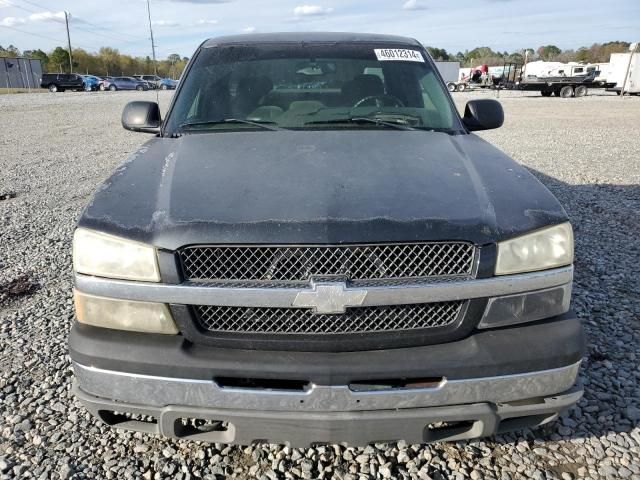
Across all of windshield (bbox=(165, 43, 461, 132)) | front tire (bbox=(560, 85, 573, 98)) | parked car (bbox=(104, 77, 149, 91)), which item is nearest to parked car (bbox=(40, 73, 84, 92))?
parked car (bbox=(104, 77, 149, 91))

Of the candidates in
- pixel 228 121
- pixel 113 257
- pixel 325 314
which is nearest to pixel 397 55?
pixel 228 121

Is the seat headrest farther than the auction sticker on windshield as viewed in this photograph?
No

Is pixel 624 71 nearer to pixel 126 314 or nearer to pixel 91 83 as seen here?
pixel 126 314

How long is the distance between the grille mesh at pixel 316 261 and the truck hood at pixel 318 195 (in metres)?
0.04

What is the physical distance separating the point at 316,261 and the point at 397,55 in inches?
93.1

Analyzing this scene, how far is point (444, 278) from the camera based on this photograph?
6.60 feet

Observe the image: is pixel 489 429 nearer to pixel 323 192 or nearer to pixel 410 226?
pixel 410 226

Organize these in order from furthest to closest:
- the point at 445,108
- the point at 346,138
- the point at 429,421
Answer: the point at 445,108 → the point at 346,138 → the point at 429,421

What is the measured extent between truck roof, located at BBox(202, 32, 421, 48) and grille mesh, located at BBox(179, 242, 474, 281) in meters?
2.36

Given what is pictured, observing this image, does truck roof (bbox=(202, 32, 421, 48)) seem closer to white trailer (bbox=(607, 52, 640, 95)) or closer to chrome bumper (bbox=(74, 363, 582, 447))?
chrome bumper (bbox=(74, 363, 582, 447))

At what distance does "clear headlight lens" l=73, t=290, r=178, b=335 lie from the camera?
2023 mm

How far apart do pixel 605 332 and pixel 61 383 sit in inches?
139

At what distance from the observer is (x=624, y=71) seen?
35.8 m

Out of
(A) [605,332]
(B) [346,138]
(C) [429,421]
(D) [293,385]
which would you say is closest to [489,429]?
(C) [429,421]
